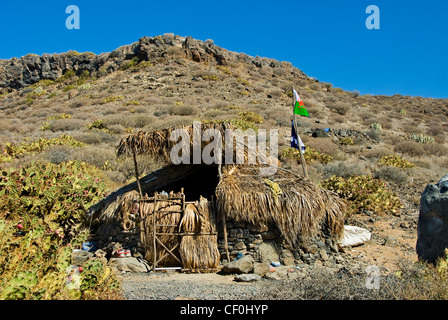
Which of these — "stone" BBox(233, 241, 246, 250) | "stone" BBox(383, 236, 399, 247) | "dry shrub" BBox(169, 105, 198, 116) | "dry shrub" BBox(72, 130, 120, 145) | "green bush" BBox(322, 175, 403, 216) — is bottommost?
"stone" BBox(383, 236, 399, 247)

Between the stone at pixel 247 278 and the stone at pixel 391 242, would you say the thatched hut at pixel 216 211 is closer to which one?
the stone at pixel 247 278

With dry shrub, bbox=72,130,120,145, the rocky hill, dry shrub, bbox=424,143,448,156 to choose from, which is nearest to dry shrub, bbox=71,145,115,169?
the rocky hill

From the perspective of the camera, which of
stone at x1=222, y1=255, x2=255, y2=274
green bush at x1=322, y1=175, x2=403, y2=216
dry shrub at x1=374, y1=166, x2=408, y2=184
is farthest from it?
dry shrub at x1=374, y1=166, x2=408, y2=184

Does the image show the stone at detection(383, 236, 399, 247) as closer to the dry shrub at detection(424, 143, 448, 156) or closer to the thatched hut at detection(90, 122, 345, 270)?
the thatched hut at detection(90, 122, 345, 270)

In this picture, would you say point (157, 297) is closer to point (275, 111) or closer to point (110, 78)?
point (275, 111)

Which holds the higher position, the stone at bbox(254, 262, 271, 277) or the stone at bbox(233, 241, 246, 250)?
the stone at bbox(233, 241, 246, 250)

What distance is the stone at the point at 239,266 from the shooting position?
724 cm

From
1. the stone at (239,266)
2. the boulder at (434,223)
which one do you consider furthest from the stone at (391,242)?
the stone at (239,266)

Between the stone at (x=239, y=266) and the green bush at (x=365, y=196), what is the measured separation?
6382 millimetres

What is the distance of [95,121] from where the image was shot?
24078mm

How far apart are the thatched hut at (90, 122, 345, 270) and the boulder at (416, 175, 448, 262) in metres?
2.54

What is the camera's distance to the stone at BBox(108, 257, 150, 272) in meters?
7.63

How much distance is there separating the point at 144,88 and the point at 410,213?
28669 millimetres
